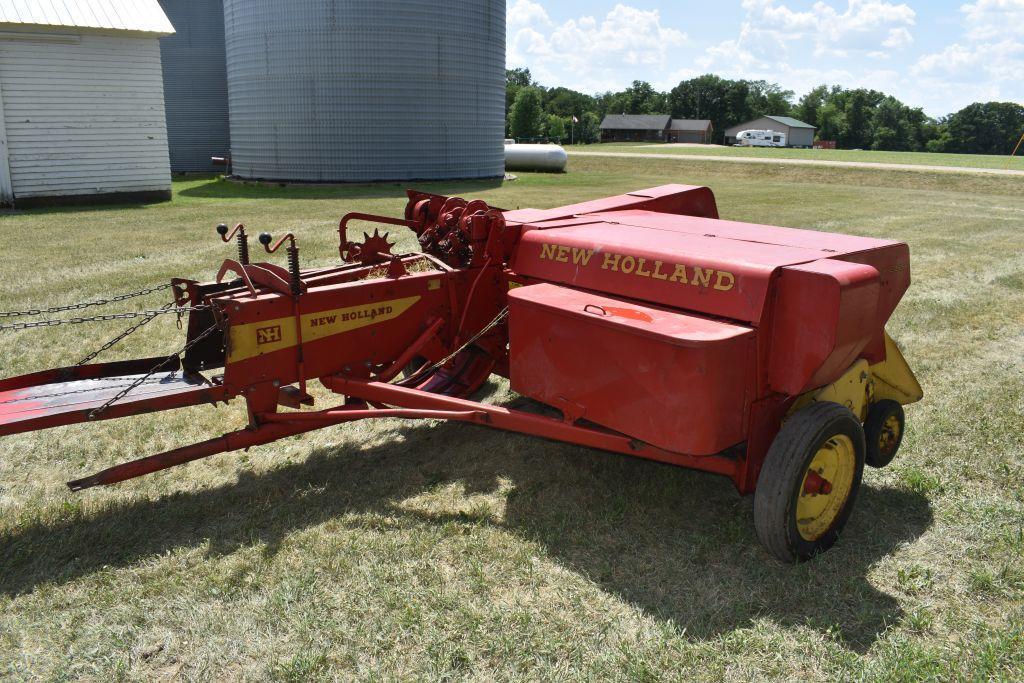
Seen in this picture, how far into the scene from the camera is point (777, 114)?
116000 mm

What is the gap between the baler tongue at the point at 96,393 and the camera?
3529 millimetres

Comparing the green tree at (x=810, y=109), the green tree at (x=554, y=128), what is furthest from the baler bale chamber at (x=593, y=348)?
the green tree at (x=810, y=109)

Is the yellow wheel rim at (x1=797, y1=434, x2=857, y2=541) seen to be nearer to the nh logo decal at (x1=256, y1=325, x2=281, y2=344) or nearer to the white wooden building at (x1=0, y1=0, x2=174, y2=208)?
the nh logo decal at (x1=256, y1=325, x2=281, y2=344)

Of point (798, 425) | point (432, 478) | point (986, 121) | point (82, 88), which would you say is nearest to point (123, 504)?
point (432, 478)

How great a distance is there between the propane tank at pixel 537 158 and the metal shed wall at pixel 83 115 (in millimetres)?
14845

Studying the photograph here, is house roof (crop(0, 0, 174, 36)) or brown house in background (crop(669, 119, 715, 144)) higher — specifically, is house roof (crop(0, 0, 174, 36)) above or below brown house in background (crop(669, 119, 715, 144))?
below

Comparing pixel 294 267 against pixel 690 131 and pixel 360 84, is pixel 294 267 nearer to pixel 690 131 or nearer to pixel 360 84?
pixel 360 84

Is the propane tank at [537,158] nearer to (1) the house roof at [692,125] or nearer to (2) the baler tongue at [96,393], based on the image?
(2) the baler tongue at [96,393]

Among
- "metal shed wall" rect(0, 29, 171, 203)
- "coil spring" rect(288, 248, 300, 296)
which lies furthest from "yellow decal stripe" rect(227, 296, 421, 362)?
"metal shed wall" rect(0, 29, 171, 203)

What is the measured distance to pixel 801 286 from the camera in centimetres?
331

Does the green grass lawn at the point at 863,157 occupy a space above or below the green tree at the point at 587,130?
below

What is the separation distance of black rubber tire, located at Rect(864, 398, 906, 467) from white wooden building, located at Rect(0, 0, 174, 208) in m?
18.1

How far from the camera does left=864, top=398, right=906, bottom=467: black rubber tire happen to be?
4254 millimetres

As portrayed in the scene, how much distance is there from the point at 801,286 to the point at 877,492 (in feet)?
5.25
